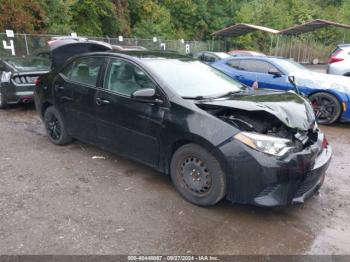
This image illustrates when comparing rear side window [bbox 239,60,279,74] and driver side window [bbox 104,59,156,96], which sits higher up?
driver side window [bbox 104,59,156,96]

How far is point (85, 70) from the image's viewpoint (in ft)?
Result: 15.9

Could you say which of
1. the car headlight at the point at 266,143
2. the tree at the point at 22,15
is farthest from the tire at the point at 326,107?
the tree at the point at 22,15

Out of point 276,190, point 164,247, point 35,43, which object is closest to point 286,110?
point 276,190

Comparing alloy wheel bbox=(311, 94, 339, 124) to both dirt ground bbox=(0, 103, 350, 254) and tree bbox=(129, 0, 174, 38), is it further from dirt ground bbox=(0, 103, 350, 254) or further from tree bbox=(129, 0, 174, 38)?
tree bbox=(129, 0, 174, 38)

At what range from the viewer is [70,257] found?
2854mm

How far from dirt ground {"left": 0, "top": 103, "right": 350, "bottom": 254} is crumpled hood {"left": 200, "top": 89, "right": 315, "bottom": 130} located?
0.96 metres

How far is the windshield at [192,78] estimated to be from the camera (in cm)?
401

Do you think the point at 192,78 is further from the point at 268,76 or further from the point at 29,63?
the point at 29,63

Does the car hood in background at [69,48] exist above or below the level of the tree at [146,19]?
below

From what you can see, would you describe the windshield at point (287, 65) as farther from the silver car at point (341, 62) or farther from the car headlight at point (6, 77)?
the car headlight at point (6, 77)

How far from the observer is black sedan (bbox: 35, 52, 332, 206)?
3.24m

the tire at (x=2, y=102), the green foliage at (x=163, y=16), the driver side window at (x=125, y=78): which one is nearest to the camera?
the driver side window at (x=125, y=78)

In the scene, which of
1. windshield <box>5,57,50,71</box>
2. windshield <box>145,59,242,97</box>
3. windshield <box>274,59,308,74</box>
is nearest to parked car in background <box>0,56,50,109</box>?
windshield <box>5,57,50,71</box>

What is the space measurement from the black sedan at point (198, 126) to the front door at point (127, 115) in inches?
0.5
